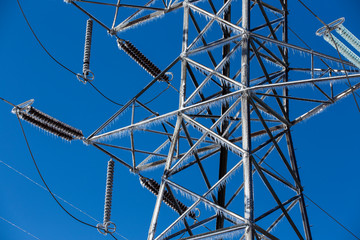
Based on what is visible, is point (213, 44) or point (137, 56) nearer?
point (213, 44)

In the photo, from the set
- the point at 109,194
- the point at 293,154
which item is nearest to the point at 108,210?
the point at 109,194

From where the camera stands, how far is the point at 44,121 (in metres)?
11.9

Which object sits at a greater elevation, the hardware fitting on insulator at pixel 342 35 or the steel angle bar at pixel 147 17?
the steel angle bar at pixel 147 17

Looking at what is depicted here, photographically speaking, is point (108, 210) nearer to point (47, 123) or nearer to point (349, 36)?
point (47, 123)

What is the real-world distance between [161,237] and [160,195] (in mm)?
843

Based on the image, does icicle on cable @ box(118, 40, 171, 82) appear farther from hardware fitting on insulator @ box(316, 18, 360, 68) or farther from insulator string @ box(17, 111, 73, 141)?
hardware fitting on insulator @ box(316, 18, 360, 68)

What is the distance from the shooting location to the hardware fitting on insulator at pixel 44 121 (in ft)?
38.5

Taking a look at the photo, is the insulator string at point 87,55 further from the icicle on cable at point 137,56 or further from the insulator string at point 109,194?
the insulator string at point 109,194

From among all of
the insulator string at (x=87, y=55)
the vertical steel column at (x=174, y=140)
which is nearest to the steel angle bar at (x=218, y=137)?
the vertical steel column at (x=174, y=140)

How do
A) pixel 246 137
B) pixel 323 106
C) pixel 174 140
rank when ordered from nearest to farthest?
pixel 246 137
pixel 174 140
pixel 323 106

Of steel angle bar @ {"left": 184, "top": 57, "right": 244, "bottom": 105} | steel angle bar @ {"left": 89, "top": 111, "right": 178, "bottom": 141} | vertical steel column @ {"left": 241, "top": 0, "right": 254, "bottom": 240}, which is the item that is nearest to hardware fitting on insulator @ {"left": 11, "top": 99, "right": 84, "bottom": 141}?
steel angle bar @ {"left": 89, "top": 111, "right": 178, "bottom": 141}

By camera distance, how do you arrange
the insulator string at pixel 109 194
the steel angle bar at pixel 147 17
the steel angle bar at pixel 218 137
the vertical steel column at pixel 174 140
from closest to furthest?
the steel angle bar at pixel 218 137, the vertical steel column at pixel 174 140, the insulator string at pixel 109 194, the steel angle bar at pixel 147 17

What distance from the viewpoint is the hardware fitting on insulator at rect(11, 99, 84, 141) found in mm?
11727

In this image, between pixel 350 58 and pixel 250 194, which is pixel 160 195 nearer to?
pixel 250 194
